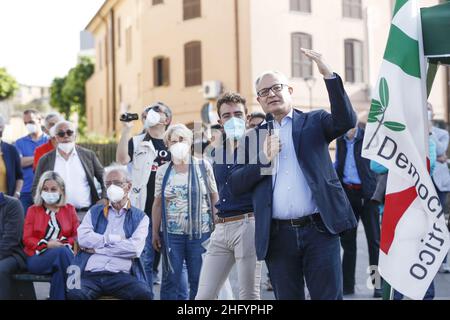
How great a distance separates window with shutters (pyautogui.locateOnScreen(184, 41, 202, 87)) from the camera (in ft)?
101

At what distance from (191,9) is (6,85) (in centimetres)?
2273

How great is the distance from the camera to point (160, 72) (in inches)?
1271

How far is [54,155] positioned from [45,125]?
4.10 feet

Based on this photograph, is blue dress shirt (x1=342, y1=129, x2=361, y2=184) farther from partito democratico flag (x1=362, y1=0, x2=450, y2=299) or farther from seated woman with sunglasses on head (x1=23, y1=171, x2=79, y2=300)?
partito democratico flag (x1=362, y1=0, x2=450, y2=299)

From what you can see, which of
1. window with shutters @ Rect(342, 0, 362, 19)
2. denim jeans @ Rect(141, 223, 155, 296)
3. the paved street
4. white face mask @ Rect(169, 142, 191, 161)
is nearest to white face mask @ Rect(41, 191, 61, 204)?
denim jeans @ Rect(141, 223, 155, 296)

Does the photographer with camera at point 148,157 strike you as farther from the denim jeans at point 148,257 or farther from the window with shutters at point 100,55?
the window with shutters at point 100,55

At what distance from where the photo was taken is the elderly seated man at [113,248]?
6480mm

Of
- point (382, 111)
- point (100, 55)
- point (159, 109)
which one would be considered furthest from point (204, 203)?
point (100, 55)

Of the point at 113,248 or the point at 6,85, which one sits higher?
the point at 6,85

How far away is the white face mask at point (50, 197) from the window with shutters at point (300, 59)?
23.2 meters

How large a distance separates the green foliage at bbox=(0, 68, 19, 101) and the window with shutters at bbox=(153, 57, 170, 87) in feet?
63.7

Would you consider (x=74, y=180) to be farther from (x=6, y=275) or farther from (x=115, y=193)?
(x=115, y=193)

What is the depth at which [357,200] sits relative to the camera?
8117 mm

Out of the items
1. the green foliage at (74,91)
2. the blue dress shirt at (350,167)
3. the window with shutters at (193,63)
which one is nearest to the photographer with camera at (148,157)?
the blue dress shirt at (350,167)
